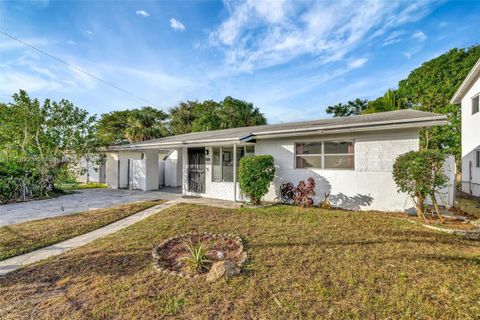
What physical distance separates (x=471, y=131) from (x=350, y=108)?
19331 mm

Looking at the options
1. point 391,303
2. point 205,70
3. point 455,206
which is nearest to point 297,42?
point 205,70

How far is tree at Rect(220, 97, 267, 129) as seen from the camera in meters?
22.9

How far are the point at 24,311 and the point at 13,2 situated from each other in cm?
1065

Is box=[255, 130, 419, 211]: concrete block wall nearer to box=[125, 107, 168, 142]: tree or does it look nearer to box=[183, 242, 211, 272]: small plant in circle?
box=[183, 242, 211, 272]: small plant in circle

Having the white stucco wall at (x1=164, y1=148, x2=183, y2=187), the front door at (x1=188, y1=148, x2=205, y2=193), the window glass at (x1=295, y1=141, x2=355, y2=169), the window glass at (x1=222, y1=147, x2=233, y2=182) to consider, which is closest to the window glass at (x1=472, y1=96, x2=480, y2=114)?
the window glass at (x1=295, y1=141, x2=355, y2=169)

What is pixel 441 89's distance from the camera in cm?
1947

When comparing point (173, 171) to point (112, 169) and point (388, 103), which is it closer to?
point (112, 169)

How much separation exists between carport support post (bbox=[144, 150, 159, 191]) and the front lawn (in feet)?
27.9

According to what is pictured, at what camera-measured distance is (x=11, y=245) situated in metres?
5.00

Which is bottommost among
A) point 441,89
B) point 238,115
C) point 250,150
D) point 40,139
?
point 250,150

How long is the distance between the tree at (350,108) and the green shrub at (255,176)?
24.9 m

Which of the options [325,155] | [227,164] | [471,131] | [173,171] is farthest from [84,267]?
[471,131]

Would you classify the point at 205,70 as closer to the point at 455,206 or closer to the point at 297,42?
the point at 297,42

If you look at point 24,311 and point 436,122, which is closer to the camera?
point 24,311
